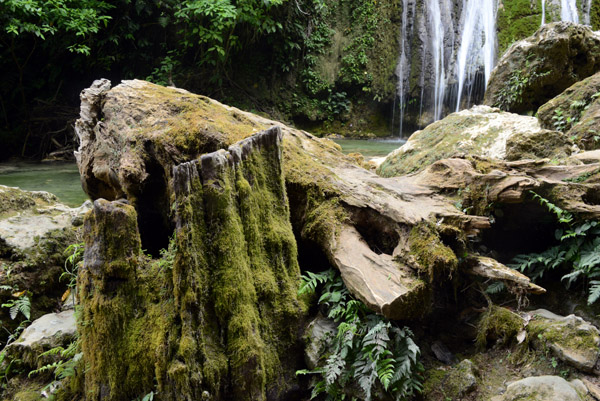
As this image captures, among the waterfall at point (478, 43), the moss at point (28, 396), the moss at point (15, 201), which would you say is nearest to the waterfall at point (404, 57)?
the waterfall at point (478, 43)

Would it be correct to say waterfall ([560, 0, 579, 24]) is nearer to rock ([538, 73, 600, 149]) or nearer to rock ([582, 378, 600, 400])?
rock ([538, 73, 600, 149])

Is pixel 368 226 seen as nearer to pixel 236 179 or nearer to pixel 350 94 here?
pixel 236 179

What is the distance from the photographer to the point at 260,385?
2.32 metres

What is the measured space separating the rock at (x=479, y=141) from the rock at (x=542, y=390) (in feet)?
8.70

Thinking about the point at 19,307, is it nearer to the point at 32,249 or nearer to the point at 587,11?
the point at 32,249

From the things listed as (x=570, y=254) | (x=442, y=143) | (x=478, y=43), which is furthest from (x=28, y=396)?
(x=478, y=43)

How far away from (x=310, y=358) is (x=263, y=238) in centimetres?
87

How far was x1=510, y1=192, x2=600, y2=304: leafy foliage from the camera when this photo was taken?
2660 mm

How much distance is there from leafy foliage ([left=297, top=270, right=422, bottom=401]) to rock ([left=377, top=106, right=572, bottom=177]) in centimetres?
258

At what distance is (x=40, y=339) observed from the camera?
2.84m

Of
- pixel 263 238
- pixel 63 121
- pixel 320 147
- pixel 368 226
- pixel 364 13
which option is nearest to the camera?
pixel 263 238

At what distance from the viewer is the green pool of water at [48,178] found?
6.67 metres

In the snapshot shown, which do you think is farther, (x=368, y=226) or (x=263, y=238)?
(x=368, y=226)

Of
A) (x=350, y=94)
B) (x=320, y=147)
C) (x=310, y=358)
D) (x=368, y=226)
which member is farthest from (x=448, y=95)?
(x=310, y=358)
